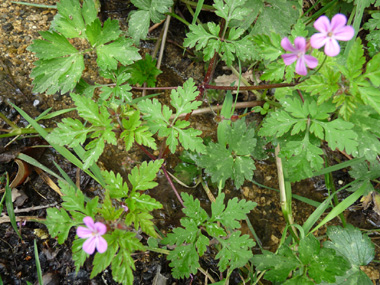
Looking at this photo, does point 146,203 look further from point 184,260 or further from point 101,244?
point 184,260

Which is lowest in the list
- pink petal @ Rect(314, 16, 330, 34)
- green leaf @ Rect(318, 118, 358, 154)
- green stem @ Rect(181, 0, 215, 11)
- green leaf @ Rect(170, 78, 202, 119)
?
green leaf @ Rect(170, 78, 202, 119)

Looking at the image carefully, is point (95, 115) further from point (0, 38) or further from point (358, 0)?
point (358, 0)

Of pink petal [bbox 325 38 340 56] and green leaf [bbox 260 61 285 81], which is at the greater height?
pink petal [bbox 325 38 340 56]

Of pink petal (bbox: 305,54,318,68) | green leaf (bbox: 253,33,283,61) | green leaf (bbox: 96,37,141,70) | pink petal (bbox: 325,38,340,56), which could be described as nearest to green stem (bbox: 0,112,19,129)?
green leaf (bbox: 96,37,141,70)

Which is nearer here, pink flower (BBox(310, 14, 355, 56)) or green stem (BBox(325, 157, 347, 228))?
pink flower (BBox(310, 14, 355, 56))

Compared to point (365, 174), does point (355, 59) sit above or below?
above

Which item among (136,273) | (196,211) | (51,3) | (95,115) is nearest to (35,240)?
(136,273)

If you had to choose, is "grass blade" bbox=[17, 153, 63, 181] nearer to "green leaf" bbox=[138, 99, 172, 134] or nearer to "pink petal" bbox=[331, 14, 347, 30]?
"green leaf" bbox=[138, 99, 172, 134]

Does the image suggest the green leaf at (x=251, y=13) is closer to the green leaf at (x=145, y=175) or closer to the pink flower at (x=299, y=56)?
the pink flower at (x=299, y=56)

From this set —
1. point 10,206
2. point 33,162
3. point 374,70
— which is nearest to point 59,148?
point 33,162
